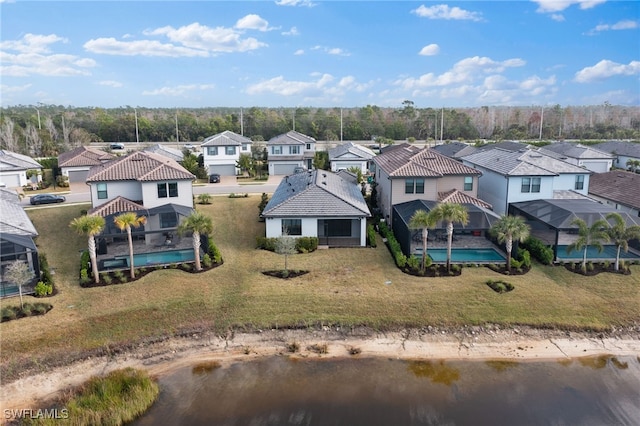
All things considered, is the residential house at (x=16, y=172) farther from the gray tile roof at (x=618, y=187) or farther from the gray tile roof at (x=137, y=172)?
the gray tile roof at (x=618, y=187)

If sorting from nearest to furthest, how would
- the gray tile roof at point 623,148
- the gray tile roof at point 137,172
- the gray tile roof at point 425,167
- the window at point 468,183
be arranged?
the gray tile roof at point 137,172 → the gray tile roof at point 425,167 → the window at point 468,183 → the gray tile roof at point 623,148

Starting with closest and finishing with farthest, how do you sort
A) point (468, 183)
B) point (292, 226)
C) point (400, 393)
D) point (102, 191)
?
point (400, 393) < point (292, 226) < point (102, 191) < point (468, 183)

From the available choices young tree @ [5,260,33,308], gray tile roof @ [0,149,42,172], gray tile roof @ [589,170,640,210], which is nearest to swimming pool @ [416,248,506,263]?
gray tile roof @ [589,170,640,210]

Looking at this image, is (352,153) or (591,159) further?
(352,153)

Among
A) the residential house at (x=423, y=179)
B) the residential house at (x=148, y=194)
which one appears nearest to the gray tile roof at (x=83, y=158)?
the residential house at (x=148, y=194)

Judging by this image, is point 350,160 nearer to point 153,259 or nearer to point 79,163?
point 79,163

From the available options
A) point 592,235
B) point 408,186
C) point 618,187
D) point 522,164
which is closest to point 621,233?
point 592,235

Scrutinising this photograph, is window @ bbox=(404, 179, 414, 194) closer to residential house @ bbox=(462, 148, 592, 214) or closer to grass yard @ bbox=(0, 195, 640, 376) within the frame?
residential house @ bbox=(462, 148, 592, 214)
